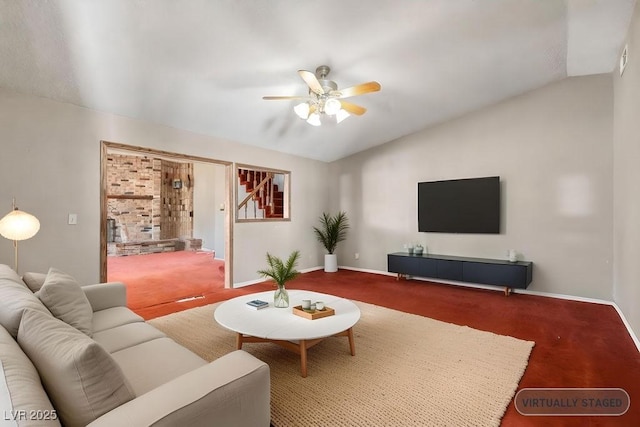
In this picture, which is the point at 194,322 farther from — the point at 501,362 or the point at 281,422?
the point at 501,362

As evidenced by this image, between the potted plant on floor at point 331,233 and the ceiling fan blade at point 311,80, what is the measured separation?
3.69 meters

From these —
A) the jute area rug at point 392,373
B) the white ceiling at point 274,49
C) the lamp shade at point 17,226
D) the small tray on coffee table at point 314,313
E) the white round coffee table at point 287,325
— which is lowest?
the jute area rug at point 392,373

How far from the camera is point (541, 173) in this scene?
4523 mm

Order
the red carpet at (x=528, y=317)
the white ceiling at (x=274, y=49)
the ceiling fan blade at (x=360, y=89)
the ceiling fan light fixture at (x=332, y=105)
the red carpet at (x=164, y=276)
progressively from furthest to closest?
the red carpet at (x=164, y=276), the ceiling fan light fixture at (x=332, y=105), the ceiling fan blade at (x=360, y=89), the white ceiling at (x=274, y=49), the red carpet at (x=528, y=317)

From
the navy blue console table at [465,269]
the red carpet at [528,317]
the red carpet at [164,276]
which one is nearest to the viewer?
the red carpet at [528,317]

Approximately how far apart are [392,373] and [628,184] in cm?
313

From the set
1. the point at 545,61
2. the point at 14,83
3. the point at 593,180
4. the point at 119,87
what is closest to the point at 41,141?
the point at 14,83

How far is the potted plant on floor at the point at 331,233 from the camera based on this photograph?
6.52 meters

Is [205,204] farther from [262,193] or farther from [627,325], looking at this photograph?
[627,325]

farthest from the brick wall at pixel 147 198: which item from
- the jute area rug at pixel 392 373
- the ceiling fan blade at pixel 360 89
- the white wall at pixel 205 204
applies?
the ceiling fan blade at pixel 360 89

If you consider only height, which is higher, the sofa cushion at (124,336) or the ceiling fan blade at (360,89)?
the ceiling fan blade at (360,89)

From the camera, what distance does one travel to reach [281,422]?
181cm

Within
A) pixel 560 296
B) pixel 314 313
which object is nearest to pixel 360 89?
pixel 314 313

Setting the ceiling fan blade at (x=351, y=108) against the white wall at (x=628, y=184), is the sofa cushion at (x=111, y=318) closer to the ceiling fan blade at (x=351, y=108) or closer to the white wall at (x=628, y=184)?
the ceiling fan blade at (x=351, y=108)
